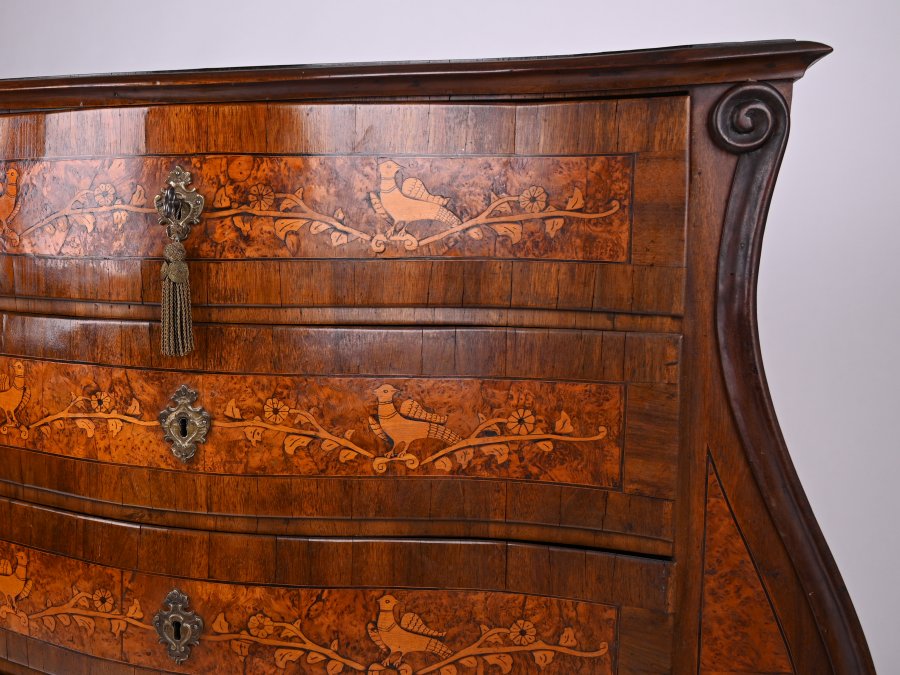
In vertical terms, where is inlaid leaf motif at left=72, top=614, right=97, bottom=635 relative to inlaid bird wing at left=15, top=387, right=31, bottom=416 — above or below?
below

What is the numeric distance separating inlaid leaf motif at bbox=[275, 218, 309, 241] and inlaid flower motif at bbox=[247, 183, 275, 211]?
0.09 ft

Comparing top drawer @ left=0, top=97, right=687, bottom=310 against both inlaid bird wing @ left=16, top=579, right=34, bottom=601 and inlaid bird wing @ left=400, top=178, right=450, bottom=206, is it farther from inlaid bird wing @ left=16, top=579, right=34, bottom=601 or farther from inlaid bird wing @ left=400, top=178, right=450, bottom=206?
inlaid bird wing @ left=16, top=579, right=34, bottom=601

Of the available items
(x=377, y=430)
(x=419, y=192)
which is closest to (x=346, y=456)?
(x=377, y=430)

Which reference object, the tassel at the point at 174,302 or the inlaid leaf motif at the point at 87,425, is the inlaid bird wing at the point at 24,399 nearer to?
the inlaid leaf motif at the point at 87,425

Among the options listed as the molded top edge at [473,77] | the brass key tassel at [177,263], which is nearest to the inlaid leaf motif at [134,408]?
the brass key tassel at [177,263]

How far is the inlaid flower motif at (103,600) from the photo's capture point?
1.27 meters

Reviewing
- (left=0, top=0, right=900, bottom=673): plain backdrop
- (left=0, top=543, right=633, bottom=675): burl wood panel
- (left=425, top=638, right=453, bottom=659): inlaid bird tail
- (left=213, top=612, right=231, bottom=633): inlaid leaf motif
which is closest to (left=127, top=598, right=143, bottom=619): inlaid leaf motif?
(left=0, top=543, right=633, bottom=675): burl wood panel

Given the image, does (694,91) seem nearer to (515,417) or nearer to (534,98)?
(534,98)

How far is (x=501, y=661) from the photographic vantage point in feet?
3.90

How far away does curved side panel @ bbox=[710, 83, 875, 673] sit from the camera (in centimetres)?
107

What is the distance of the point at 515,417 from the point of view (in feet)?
3.79

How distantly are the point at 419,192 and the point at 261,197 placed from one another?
0.75ft

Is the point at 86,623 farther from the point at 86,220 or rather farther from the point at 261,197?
the point at 261,197

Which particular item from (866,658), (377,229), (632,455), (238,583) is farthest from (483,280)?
(866,658)
